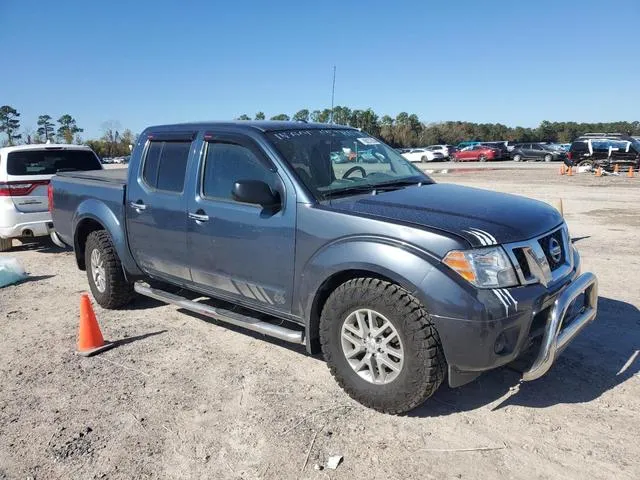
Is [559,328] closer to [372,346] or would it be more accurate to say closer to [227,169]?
[372,346]

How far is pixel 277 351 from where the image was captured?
15.2 feet

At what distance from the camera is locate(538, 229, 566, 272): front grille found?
3475 mm

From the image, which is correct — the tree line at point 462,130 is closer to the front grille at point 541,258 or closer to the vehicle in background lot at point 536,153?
A: the vehicle in background lot at point 536,153

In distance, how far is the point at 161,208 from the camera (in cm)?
487

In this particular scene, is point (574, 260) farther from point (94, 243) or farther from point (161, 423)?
point (94, 243)

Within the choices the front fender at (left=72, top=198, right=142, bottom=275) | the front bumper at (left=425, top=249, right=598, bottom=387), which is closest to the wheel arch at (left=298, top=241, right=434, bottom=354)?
the front bumper at (left=425, top=249, right=598, bottom=387)

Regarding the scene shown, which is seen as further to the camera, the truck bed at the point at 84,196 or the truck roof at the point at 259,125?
the truck bed at the point at 84,196

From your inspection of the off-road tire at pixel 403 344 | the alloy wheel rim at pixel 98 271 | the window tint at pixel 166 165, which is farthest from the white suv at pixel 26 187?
the off-road tire at pixel 403 344

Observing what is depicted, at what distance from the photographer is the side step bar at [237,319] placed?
393cm

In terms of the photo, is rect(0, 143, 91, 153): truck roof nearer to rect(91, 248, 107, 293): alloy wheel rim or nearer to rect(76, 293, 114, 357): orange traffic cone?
rect(91, 248, 107, 293): alloy wheel rim

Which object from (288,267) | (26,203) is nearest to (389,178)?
(288,267)

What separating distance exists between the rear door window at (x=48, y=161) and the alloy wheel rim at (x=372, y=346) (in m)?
7.62

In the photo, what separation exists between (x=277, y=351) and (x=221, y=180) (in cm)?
155

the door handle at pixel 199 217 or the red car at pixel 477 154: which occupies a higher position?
the red car at pixel 477 154
